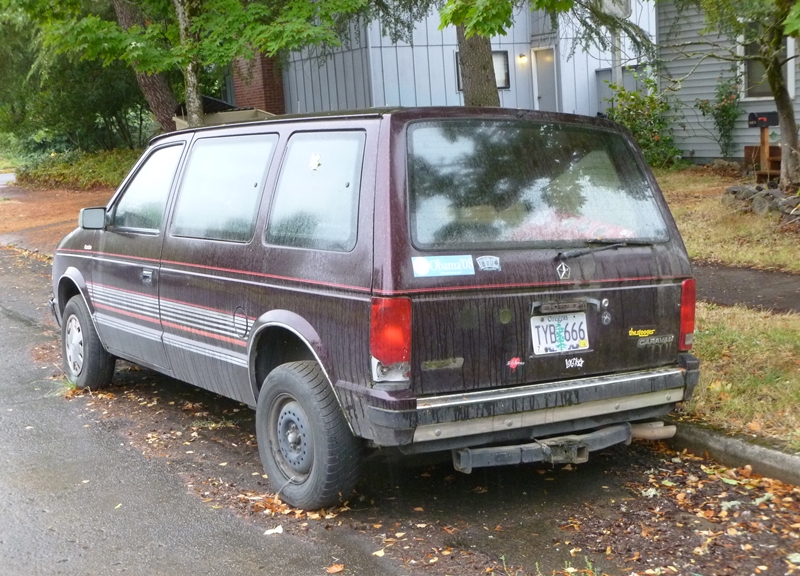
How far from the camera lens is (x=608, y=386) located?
4719 mm

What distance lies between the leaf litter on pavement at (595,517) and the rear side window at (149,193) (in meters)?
1.44

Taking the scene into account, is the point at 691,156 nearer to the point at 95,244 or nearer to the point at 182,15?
the point at 182,15

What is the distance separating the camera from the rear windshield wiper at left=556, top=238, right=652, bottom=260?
4668 mm

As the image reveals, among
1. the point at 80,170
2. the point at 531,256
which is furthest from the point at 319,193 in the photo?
the point at 80,170

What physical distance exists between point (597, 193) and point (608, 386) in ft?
3.20

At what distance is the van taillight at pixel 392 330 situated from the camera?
13.9 feet

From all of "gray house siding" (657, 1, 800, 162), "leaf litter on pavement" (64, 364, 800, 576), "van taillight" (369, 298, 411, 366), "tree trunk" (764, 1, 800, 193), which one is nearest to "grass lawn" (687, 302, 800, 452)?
"leaf litter on pavement" (64, 364, 800, 576)

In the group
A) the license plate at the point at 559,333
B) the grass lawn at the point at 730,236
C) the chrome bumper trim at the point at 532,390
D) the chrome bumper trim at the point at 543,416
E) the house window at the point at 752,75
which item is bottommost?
the grass lawn at the point at 730,236

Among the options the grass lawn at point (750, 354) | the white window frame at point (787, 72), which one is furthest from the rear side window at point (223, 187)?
the white window frame at point (787, 72)

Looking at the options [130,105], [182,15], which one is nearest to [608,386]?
[182,15]

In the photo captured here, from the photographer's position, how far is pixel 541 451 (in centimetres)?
459

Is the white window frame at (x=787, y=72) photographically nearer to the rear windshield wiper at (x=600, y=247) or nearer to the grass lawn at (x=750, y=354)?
the grass lawn at (x=750, y=354)

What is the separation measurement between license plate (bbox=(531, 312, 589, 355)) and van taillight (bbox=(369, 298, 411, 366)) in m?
0.67

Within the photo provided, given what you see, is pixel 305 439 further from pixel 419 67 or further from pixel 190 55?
pixel 419 67
